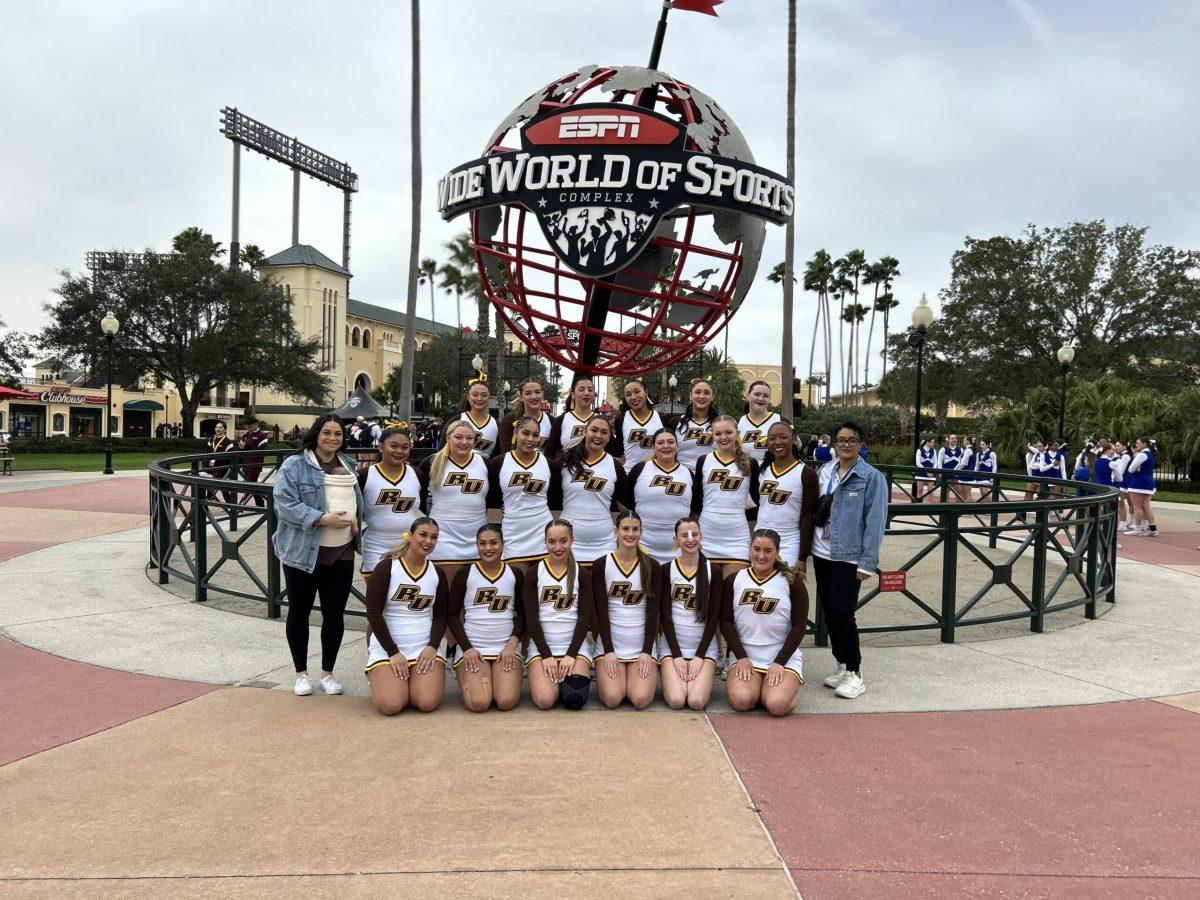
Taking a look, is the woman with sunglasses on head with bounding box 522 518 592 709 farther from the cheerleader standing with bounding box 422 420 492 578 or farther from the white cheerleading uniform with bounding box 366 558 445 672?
the cheerleader standing with bounding box 422 420 492 578

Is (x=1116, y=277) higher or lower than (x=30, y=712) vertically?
higher

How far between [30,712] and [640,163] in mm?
6099

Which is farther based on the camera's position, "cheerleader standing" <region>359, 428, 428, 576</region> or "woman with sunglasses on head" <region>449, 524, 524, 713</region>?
"cheerleader standing" <region>359, 428, 428, 576</region>

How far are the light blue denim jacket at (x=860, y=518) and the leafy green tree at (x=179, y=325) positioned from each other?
41.0 meters

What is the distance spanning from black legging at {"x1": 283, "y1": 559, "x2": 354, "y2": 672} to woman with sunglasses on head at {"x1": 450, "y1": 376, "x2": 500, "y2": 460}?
1.77m

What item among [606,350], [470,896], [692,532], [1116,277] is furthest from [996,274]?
[470,896]

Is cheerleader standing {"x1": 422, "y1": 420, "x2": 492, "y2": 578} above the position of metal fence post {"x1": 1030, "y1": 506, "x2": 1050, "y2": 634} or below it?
above

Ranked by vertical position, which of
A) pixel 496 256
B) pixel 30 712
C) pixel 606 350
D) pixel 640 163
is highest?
pixel 640 163

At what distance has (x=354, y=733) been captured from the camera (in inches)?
174

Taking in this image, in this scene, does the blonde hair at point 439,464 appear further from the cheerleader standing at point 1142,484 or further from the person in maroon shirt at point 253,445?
the cheerleader standing at point 1142,484

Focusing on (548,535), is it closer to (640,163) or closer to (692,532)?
(692,532)

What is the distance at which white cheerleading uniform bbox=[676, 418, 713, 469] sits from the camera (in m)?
6.80

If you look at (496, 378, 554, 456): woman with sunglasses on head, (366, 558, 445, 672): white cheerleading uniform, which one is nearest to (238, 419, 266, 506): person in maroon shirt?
(496, 378, 554, 456): woman with sunglasses on head

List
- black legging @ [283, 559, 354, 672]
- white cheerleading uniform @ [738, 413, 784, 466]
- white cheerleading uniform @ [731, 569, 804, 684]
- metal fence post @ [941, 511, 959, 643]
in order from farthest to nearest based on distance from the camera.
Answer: white cheerleading uniform @ [738, 413, 784, 466] → metal fence post @ [941, 511, 959, 643] → black legging @ [283, 559, 354, 672] → white cheerleading uniform @ [731, 569, 804, 684]
